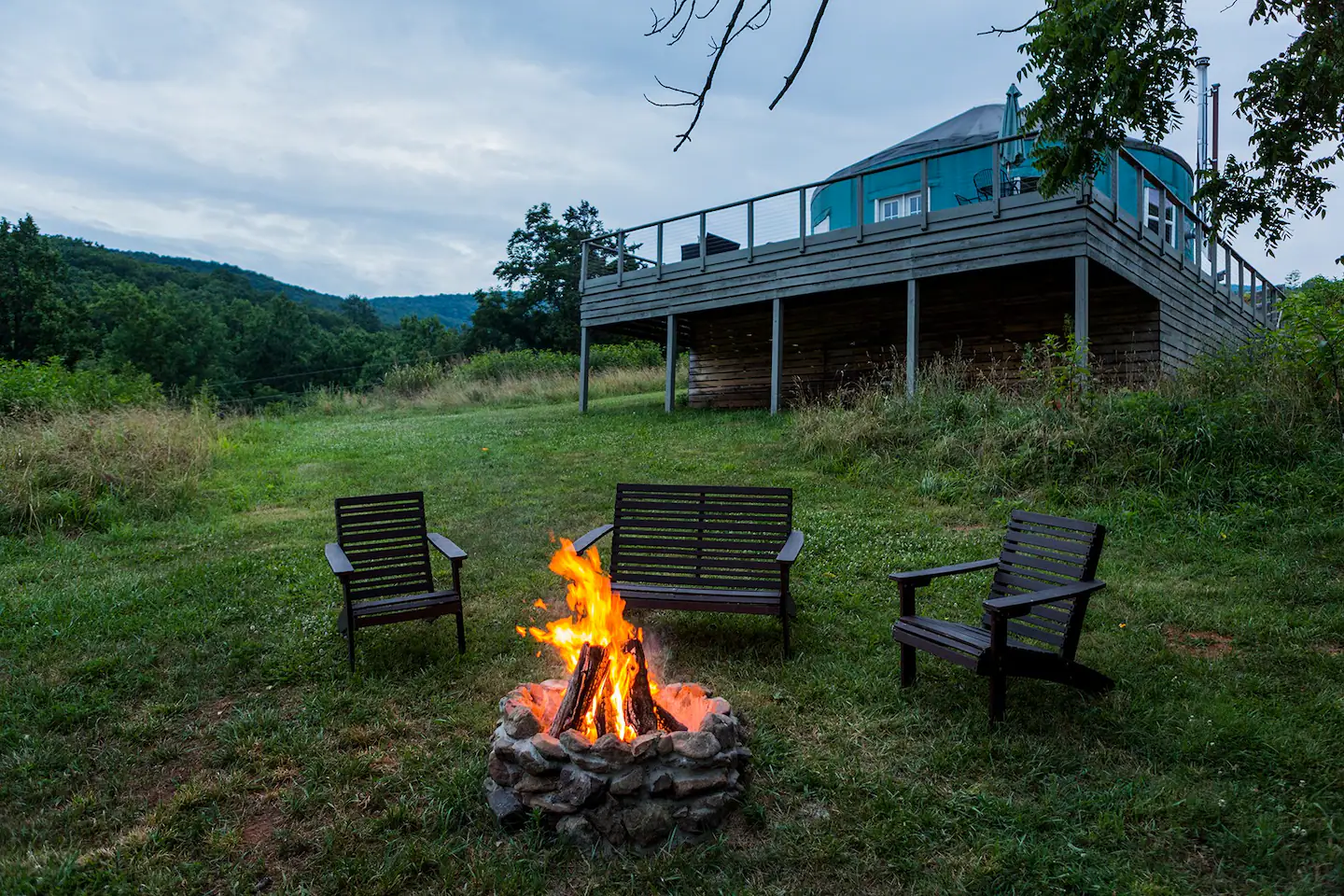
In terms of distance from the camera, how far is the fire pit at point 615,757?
2719 mm

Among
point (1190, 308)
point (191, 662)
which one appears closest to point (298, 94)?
point (191, 662)

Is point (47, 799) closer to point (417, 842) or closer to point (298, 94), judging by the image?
point (417, 842)

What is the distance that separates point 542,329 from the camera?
4622 centimetres

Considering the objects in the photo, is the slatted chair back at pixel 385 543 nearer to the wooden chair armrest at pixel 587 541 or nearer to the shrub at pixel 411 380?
the wooden chair armrest at pixel 587 541

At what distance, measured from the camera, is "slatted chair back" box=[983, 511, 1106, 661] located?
362 centimetres

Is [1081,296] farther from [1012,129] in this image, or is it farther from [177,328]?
[177,328]

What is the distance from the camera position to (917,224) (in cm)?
1189

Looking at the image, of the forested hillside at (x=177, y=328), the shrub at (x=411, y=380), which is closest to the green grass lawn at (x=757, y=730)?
the shrub at (x=411, y=380)

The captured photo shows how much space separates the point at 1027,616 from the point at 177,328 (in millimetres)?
50158

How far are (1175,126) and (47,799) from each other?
7.02m

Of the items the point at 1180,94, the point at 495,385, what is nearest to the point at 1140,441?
the point at 1180,94

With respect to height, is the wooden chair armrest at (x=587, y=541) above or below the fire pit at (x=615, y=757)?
above

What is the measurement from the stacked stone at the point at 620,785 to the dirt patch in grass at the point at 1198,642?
2.96 meters

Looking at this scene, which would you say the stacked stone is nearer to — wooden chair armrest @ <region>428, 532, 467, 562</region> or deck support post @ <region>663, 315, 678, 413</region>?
wooden chair armrest @ <region>428, 532, 467, 562</region>
